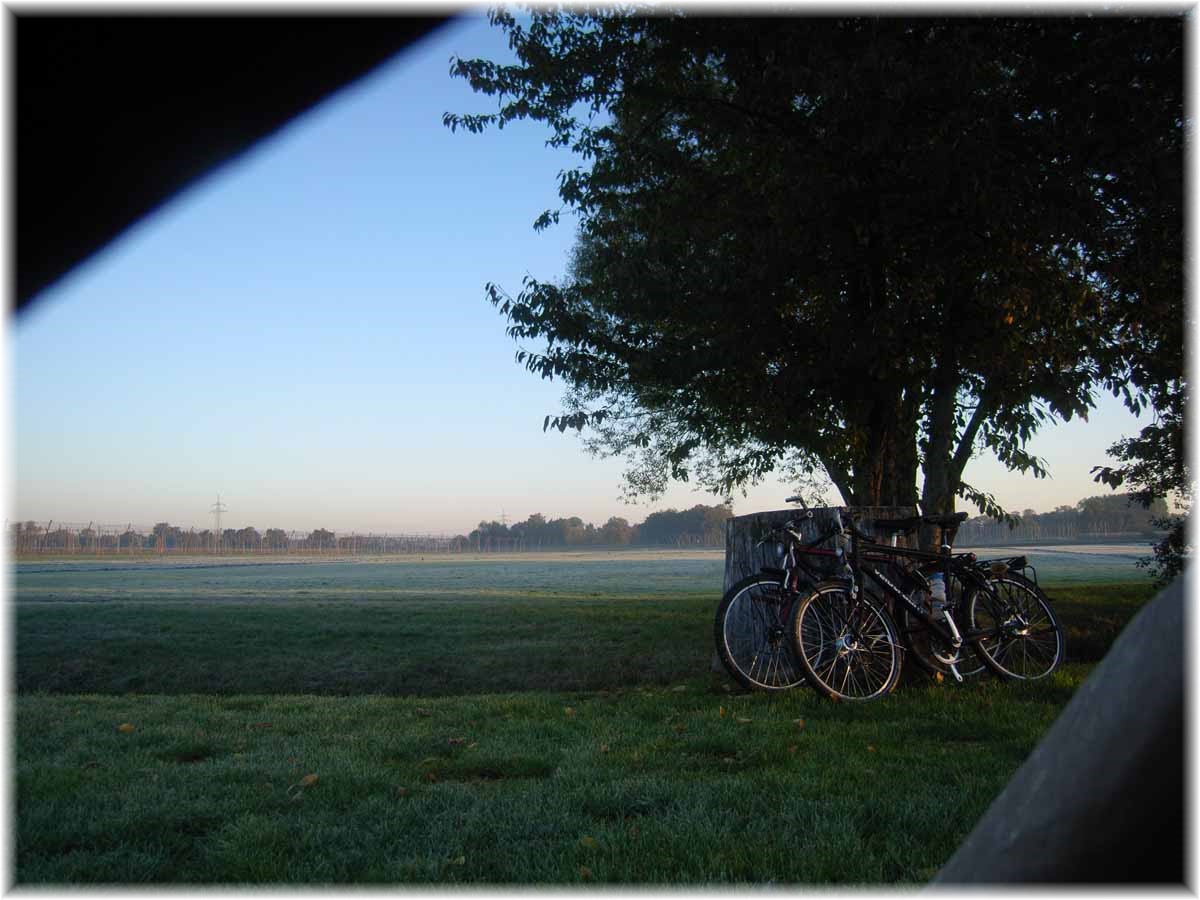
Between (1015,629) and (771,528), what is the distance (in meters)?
2.42

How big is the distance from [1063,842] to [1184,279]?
32.3ft

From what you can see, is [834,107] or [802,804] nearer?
[802,804]

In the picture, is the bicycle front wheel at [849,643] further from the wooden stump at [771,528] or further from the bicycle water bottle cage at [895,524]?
the bicycle water bottle cage at [895,524]

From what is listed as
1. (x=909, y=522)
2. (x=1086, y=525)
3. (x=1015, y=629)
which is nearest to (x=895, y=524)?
(x=909, y=522)

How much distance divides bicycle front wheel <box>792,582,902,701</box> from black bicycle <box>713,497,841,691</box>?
187 mm

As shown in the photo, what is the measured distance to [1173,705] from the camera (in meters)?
1.08

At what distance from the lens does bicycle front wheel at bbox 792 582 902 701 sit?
7.40 metres

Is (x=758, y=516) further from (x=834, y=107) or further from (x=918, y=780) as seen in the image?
(x=918, y=780)

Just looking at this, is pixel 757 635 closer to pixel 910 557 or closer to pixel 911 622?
pixel 911 622

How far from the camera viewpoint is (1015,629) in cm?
841

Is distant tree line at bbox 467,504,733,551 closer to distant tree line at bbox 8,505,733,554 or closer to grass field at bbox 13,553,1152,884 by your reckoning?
distant tree line at bbox 8,505,733,554

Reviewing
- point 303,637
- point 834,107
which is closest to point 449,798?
point 834,107

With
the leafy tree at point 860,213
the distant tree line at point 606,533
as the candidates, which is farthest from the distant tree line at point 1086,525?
the leafy tree at point 860,213

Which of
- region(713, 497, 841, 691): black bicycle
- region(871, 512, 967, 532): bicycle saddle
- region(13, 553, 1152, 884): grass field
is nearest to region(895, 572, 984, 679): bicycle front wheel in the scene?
region(13, 553, 1152, 884): grass field
